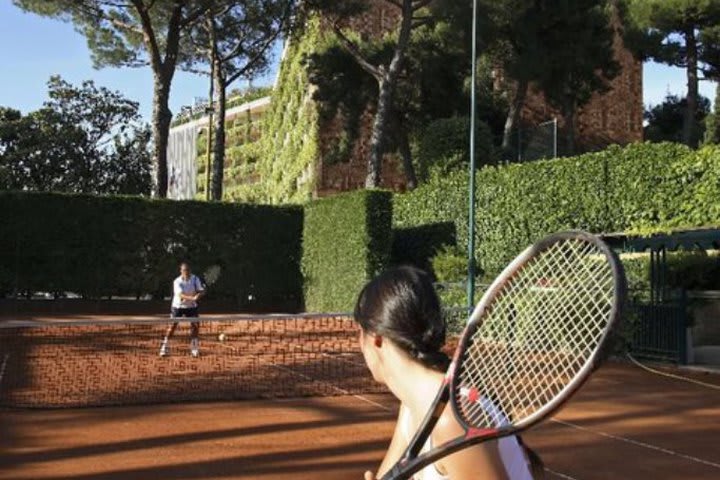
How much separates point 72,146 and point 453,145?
30.6 m

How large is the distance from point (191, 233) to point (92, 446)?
1921 cm

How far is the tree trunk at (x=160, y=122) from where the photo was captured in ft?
93.6

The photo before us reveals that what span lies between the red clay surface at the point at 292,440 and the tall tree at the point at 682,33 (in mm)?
21461

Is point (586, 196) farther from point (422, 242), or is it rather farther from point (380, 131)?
point (380, 131)

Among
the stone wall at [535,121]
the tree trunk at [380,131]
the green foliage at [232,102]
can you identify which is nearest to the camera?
the tree trunk at [380,131]

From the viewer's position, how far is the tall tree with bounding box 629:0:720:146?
28.8 metres

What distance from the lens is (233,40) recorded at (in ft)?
116

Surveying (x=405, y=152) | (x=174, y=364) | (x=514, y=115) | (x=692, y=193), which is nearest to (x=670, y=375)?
(x=692, y=193)

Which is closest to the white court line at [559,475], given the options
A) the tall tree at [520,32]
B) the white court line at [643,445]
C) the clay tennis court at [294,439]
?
the clay tennis court at [294,439]

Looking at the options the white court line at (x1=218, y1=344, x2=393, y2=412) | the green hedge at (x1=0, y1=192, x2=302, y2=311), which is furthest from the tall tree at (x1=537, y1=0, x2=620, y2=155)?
the white court line at (x1=218, y1=344, x2=393, y2=412)

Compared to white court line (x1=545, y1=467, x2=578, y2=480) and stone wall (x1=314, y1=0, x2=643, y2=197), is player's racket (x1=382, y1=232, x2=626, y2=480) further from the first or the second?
stone wall (x1=314, y1=0, x2=643, y2=197)

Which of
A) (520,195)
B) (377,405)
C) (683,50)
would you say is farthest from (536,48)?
(377,405)

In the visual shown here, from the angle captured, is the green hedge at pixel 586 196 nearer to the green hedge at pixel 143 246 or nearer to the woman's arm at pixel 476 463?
the green hedge at pixel 143 246

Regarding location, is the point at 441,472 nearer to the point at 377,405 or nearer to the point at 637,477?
the point at 637,477
